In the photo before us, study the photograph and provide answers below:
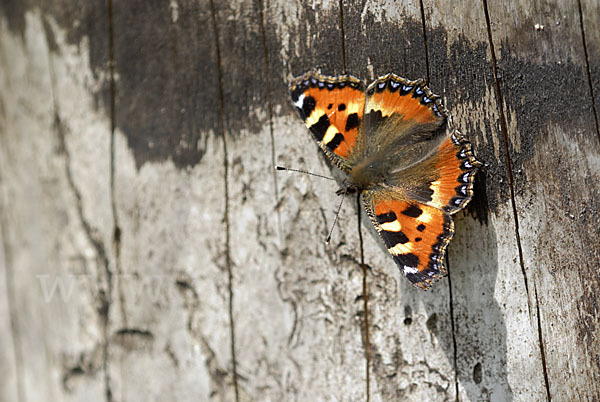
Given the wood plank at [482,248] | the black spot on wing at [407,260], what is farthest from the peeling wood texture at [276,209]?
the black spot on wing at [407,260]

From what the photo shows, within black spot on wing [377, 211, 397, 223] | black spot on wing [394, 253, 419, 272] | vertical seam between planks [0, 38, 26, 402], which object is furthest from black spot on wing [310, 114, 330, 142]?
vertical seam between planks [0, 38, 26, 402]

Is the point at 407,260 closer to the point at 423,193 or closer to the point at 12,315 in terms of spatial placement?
the point at 423,193

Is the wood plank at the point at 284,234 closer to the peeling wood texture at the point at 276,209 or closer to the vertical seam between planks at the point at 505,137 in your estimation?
the peeling wood texture at the point at 276,209

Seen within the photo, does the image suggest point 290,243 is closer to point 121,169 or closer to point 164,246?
point 164,246

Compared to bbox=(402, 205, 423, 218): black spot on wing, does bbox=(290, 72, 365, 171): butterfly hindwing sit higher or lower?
higher

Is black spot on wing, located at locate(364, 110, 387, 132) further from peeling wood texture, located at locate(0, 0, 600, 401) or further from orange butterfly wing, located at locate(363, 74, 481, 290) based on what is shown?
peeling wood texture, located at locate(0, 0, 600, 401)

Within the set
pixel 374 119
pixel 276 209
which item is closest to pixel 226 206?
pixel 276 209
